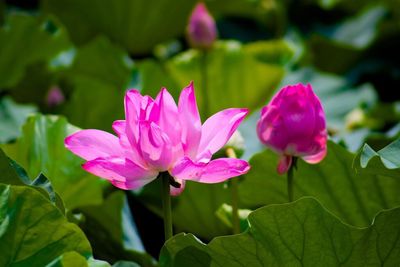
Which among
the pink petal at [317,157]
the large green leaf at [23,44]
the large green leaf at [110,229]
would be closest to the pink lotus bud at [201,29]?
the large green leaf at [23,44]

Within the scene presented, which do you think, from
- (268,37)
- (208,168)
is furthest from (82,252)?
(268,37)

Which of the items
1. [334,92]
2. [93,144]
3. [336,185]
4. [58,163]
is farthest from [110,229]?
[334,92]

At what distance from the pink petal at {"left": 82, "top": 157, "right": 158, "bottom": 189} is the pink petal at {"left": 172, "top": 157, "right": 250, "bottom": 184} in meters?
0.04

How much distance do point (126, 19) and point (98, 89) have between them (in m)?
0.68

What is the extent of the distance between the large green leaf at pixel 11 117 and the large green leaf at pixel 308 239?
37.7 inches

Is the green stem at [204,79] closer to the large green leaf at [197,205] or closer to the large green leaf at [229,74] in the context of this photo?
the large green leaf at [229,74]

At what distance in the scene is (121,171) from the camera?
88 centimetres

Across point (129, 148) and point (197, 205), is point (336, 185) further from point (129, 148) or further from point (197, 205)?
point (129, 148)

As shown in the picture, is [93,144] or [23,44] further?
[23,44]

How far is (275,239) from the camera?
36.0 inches

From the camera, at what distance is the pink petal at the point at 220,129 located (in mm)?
909

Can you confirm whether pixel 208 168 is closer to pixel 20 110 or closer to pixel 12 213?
pixel 12 213

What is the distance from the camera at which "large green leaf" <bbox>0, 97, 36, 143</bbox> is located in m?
1.79

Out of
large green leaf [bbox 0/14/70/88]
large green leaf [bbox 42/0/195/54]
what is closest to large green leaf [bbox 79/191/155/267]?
large green leaf [bbox 0/14/70/88]
